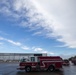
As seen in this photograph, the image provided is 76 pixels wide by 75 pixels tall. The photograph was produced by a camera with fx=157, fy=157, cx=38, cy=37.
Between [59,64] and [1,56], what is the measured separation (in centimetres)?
7116

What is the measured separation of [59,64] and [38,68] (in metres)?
3.00

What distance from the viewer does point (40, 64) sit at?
21.9 meters

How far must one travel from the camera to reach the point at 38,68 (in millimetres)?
21859

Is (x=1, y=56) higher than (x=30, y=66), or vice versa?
(x=1, y=56)

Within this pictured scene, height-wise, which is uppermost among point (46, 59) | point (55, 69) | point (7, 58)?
point (7, 58)

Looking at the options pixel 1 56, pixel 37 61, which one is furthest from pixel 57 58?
pixel 1 56

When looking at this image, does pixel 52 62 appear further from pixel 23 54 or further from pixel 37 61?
pixel 23 54

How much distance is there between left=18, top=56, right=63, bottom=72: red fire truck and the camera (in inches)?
858

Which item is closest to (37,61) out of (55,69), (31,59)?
(31,59)

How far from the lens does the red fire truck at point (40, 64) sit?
2178 cm

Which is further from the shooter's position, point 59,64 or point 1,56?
point 1,56

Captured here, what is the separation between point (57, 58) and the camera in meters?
22.4

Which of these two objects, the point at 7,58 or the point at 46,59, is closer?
the point at 46,59

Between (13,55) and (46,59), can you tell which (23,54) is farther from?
(46,59)
